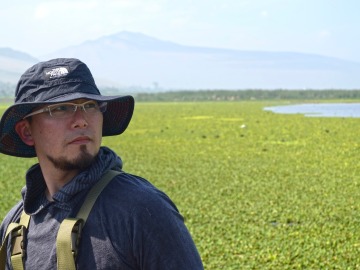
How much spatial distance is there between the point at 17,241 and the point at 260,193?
9.82 metres

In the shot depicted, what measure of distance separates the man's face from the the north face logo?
9 centimetres

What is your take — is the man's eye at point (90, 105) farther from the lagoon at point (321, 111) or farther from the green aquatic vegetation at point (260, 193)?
the lagoon at point (321, 111)

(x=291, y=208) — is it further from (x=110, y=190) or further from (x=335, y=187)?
(x=110, y=190)

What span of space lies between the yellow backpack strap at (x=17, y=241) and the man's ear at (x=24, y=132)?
24 cm

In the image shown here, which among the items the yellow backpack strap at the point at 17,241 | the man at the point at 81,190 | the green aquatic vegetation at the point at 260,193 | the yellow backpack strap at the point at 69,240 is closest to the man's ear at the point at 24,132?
the man at the point at 81,190

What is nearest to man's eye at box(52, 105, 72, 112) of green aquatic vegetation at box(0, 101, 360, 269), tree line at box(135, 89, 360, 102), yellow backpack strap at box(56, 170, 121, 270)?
yellow backpack strap at box(56, 170, 121, 270)

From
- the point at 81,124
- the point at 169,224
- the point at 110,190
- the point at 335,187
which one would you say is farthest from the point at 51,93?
the point at 335,187

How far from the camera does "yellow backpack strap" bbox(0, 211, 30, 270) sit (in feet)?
6.61

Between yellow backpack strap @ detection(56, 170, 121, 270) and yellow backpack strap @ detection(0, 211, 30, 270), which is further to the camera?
yellow backpack strap @ detection(0, 211, 30, 270)

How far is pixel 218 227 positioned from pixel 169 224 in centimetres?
726

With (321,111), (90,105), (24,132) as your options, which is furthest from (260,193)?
(321,111)

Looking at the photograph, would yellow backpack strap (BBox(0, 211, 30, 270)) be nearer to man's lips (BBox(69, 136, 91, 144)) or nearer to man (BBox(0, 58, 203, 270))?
man (BBox(0, 58, 203, 270))

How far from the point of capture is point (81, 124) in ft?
6.49

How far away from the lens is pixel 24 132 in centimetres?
217
